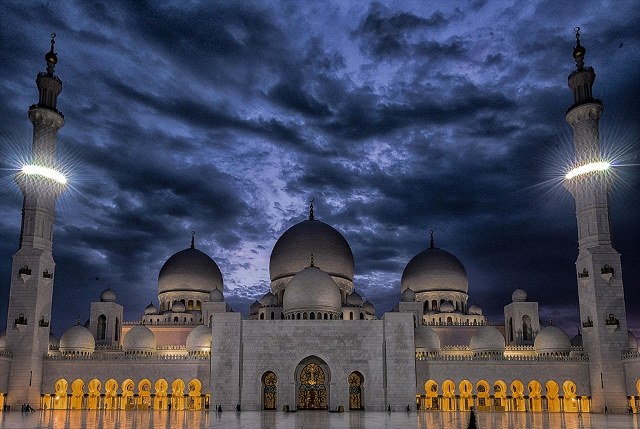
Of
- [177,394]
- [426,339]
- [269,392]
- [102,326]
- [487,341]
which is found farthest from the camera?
[102,326]

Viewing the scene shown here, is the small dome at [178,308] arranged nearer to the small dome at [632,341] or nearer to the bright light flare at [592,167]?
the bright light flare at [592,167]

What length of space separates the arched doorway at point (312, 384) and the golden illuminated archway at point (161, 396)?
23.9 ft

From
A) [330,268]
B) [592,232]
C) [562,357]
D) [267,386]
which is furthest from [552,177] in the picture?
[267,386]

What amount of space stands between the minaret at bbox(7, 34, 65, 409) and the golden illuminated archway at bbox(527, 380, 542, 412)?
81.1ft

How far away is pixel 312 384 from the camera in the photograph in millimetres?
31141

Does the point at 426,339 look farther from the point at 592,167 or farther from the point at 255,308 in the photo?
the point at 592,167

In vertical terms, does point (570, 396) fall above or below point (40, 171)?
below

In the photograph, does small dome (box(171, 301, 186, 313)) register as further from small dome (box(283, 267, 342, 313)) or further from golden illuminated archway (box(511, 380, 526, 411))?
golden illuminated archway (box(511, 380, 526, 411))

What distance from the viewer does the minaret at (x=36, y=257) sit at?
31438mm

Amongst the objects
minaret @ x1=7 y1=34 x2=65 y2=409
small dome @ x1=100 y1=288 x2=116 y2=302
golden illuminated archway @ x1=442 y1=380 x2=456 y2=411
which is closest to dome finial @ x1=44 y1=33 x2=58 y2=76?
minaret @ x1=7 y1=34 x2=65 y2=409

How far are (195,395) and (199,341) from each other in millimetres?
2911

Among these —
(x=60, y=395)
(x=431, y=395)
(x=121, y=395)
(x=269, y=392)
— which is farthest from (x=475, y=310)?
(x=60, y=395)

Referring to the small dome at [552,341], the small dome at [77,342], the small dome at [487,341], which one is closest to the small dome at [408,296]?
the small dome at [487,341]

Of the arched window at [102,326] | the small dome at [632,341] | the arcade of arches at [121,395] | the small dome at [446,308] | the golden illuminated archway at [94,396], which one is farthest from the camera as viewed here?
the small dome at [446,308]
